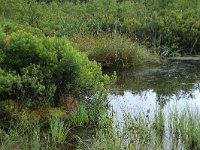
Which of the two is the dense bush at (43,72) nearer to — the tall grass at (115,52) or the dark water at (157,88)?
the dark water at (157,88)

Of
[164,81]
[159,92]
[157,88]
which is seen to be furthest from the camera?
[164,81]

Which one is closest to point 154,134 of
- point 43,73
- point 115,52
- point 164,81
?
point 43,73

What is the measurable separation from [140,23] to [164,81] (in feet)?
19.5

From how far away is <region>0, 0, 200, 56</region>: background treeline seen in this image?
16125 millimetres

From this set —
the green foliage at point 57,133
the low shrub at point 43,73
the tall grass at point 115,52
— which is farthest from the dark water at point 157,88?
the green foliage at point 57,133

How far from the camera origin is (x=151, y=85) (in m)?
10.8

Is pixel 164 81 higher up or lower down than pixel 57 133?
lower down

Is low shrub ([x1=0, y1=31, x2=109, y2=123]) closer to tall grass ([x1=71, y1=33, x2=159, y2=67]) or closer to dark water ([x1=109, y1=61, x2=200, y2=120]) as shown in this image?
dark water ([x1=109, y1=61, x2=200, y2=120])

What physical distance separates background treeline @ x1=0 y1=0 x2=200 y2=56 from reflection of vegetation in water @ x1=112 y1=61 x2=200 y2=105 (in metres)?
2.15

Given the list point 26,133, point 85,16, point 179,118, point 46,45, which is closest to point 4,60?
point 46,45

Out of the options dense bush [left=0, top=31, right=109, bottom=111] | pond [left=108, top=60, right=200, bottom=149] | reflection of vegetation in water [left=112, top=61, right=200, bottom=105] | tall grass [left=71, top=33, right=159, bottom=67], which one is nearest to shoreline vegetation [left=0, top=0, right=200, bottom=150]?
dense bush [left=0, top=31, right=109, bottom=111]

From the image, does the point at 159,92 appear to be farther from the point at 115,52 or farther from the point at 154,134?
the point at 154,134

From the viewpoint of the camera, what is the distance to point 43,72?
24.7 ft

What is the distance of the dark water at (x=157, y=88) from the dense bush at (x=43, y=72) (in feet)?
2.99
